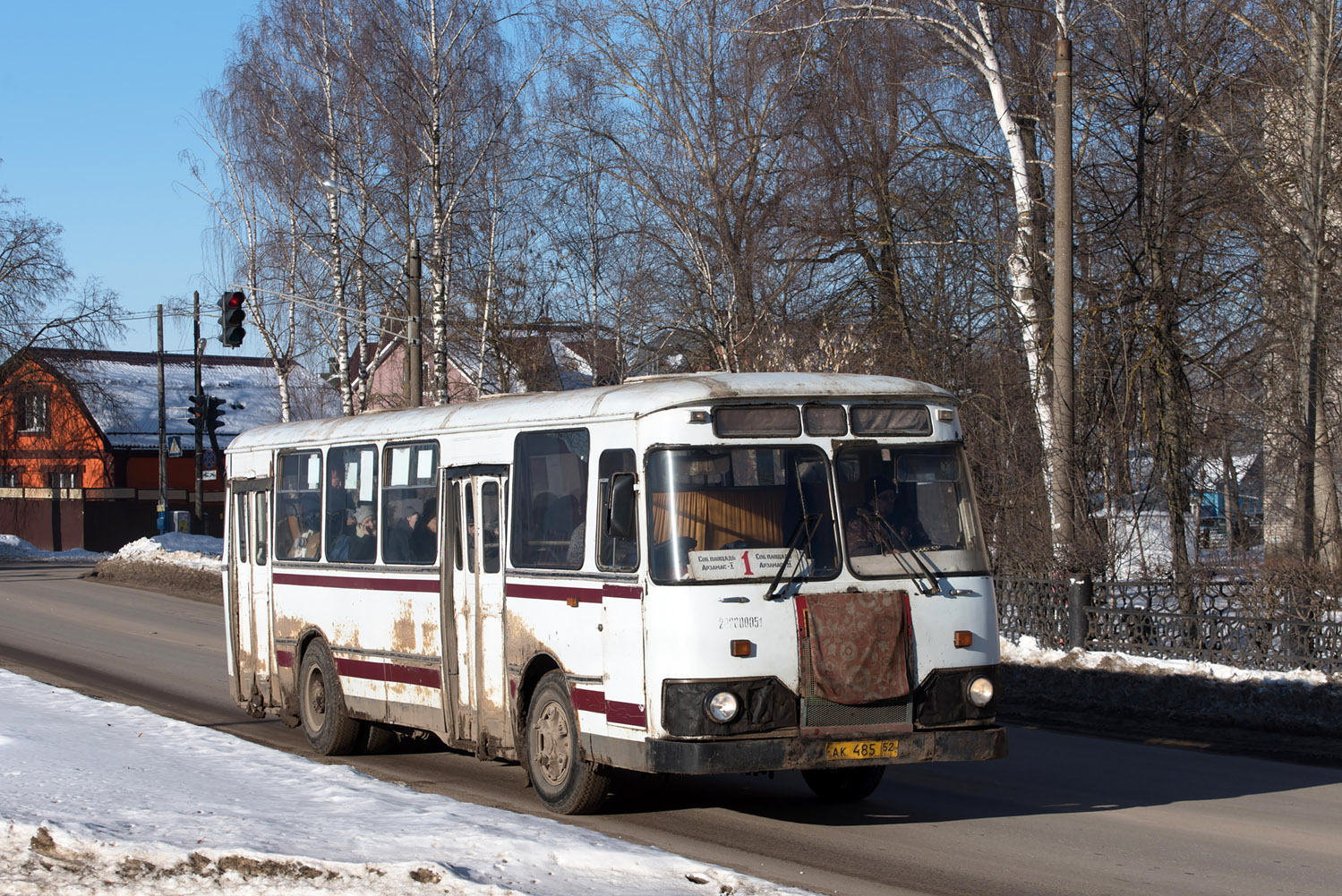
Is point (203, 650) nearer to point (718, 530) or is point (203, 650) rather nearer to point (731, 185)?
point (731, 185)

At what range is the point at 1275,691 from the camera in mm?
13500

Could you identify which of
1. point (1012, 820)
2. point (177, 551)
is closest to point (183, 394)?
point (177, 551)

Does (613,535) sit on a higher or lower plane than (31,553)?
higher

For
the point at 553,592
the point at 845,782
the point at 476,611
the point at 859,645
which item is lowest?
the point at 845,782

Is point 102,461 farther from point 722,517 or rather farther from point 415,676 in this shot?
point 722,517

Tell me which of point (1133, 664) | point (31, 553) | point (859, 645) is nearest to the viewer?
point (859, 645)

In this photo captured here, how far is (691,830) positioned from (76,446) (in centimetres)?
6112

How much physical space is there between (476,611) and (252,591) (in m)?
4.68

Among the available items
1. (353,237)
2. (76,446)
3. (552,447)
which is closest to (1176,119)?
(552,447)

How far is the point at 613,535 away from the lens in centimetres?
895

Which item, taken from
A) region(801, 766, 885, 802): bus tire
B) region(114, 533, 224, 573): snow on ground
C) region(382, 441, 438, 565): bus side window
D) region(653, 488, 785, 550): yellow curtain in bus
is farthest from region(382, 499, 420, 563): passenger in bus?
region(114, 533, 224, 573): snow on ground

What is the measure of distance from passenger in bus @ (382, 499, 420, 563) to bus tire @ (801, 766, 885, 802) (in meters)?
3.63

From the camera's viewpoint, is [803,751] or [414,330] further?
[414,330]

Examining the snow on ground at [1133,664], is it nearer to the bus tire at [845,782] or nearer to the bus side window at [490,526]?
the bus tire at [845,782]
